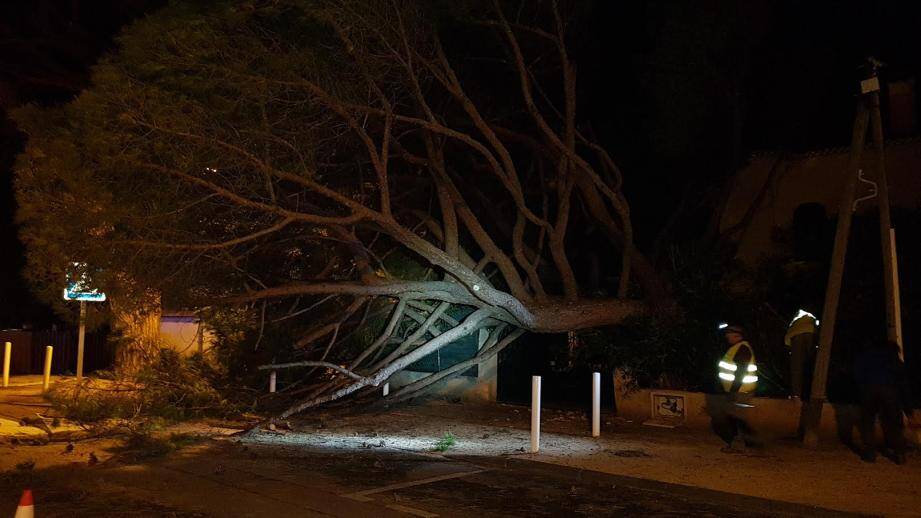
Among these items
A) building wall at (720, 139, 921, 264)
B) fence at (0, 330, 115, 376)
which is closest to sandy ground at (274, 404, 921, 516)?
building wall at (720, 139, 921, 264)

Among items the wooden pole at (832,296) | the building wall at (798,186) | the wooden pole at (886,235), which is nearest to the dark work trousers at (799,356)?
the wooden pole at (832,296)

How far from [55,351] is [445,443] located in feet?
48.8

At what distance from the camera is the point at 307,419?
1354 centimetres

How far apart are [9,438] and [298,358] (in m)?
5.10

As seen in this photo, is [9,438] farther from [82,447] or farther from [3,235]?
[3,235]

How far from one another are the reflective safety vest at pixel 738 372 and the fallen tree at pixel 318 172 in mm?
3707

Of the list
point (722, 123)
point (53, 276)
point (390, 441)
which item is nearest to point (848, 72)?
point (722, 123)

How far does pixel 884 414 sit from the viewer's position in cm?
960

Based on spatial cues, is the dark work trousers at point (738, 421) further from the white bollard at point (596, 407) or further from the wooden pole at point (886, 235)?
the wooden pole at point (886, 235)

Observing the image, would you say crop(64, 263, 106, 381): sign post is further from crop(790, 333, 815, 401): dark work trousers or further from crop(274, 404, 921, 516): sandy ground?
crop(790, 333, 815, 401): dark work trousers

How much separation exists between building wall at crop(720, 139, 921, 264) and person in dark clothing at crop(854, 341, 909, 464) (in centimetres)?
518

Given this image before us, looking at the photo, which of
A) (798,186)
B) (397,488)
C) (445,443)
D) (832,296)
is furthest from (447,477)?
(798,186)

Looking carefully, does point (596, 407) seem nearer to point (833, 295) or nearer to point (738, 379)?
point (738, 379)

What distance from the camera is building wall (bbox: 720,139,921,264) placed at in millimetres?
14133
